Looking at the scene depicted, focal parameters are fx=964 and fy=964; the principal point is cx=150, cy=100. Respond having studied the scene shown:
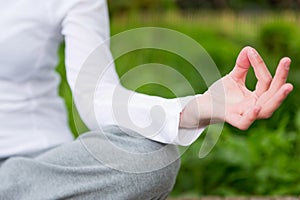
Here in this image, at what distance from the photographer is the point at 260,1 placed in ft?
23.6

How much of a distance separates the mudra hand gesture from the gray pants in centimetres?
13

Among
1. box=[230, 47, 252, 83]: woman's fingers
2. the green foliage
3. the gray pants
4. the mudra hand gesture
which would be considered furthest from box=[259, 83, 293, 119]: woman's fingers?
the green foliage

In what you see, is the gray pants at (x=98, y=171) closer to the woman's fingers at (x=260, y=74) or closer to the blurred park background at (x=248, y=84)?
the blurred park background at (x=248, y=84)

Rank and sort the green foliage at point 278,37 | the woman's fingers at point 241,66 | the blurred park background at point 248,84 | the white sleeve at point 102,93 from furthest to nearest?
the green foliage at point 278,37, the blurred park background at point 248,84, the white sleeve at point 102,93, the woman's fingers at point 241,66

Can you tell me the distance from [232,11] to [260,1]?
462 millimetres

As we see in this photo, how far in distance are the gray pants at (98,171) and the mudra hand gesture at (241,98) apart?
5.2 inches

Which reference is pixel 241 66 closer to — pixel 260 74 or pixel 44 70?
pixel 260 74

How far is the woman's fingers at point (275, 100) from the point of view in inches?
71.2

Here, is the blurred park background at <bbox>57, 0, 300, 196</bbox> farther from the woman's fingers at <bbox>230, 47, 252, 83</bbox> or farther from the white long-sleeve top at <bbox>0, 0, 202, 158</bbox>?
the woman's fingers at <bbox>230, 47, 252, 83</bbox>

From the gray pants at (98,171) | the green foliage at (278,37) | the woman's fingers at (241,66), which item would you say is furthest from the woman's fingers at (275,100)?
the green foliage at (278,37)

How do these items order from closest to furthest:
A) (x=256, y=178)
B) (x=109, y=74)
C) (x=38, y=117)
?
(x=109, y=74), (x=38, y=117), (x=256, y=178)

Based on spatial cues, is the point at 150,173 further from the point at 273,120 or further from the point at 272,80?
the point at 273,120

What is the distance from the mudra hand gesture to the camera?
1.84 metres

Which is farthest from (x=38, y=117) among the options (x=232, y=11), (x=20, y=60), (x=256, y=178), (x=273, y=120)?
(x=232, y=11)
